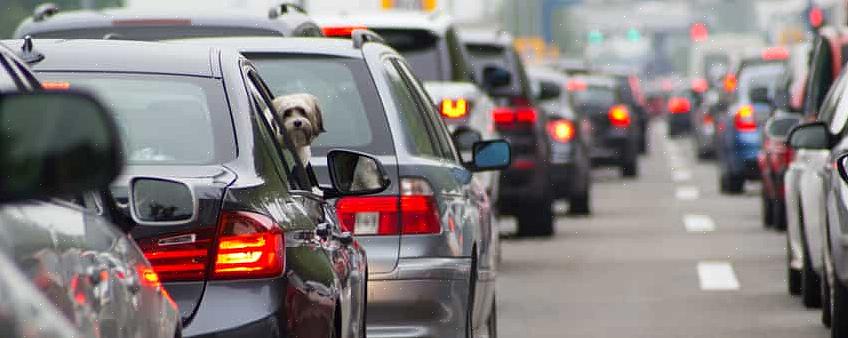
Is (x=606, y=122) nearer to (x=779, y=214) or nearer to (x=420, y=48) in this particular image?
(x=779, y=214)

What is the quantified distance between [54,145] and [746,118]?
2426cm

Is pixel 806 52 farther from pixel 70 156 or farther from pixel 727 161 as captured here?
pixel 70 156

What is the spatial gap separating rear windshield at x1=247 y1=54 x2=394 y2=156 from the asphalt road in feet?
11.0

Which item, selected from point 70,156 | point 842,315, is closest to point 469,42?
point 842,315

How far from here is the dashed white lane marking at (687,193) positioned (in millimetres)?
30122

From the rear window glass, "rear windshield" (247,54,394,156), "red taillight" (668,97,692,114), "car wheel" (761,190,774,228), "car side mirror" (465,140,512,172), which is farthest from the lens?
"red taillight" (668,97,692,114)

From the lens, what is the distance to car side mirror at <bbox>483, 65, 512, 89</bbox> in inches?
727

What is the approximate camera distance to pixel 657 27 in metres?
141

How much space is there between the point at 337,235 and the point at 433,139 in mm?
2561

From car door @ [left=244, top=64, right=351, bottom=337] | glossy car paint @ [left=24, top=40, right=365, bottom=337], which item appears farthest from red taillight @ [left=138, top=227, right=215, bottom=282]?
car door @ [left=244, top=64, right=351, bottom=337]

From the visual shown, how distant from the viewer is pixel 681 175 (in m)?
39.2

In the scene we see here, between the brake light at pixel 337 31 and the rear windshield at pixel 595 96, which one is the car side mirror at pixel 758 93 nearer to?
the rear windshield at pixel 595 96

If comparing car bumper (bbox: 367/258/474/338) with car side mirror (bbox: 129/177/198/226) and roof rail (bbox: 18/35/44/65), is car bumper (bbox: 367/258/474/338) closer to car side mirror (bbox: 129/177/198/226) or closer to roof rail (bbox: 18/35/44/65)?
roof rail (bbox: 18/35/44/65)

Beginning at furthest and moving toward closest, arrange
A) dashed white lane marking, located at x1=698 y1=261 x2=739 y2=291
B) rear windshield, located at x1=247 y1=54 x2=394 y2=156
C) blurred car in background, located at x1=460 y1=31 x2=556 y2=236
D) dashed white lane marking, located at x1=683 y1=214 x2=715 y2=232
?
dashed white lane marking, located at x1=683 y1=214 x2=715 y2=232
blurred car in background, located at x1=460 y1=31 x2=556 y2=236
dashed white lane marking, located at x1=698 y1=261 x2=739 y2=291
rear windshield, located at x1=247 y1=54 x2=394 y2=156
